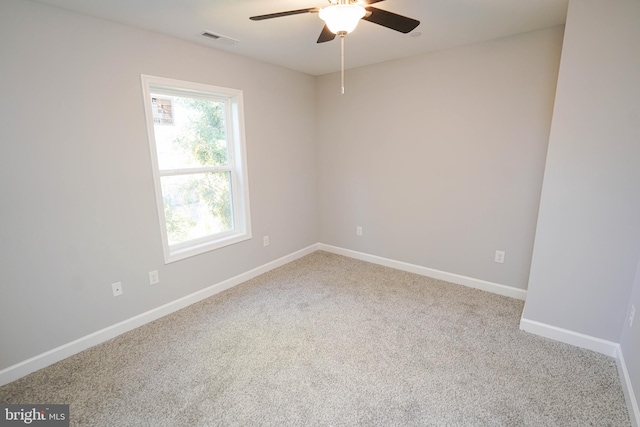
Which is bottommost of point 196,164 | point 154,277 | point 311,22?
point 154,277

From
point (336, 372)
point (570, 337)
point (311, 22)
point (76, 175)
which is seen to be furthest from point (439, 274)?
point (76, 175)

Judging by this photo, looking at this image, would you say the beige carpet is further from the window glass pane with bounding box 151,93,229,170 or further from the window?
the window glass pane with bounding box 151,93,229,170

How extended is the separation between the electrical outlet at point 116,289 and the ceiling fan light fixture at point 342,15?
2433 mm

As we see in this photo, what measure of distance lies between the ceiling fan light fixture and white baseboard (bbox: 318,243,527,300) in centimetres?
272

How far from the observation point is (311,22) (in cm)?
218

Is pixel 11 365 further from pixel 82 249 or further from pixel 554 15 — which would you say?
pixel 554 15

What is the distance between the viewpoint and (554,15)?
216cm

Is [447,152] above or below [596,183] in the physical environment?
above

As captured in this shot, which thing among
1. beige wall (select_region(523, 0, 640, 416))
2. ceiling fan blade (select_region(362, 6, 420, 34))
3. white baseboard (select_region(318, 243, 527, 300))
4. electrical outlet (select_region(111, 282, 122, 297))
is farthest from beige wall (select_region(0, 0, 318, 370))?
beige wall (select_region(523, 0, 640, 416))

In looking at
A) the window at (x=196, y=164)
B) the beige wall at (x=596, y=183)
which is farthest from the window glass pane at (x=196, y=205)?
the beige wall at (x=596, y=183)

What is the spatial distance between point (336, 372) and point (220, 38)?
277 centimetres

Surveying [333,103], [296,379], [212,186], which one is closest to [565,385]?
[296,379]

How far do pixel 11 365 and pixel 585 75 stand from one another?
4.18m

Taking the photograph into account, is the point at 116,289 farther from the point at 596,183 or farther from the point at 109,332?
the point at 596,183
